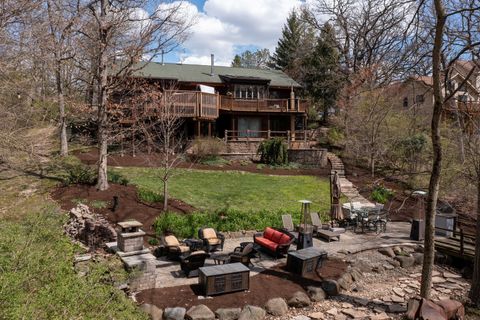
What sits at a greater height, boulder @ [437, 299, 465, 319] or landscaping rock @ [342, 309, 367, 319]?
boulder @ [437, 299, 465, 319]

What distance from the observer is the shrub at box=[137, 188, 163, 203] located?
50.5ft

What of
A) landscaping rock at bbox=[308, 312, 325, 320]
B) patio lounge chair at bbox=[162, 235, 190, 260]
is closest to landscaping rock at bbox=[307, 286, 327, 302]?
landscaping rock at bbox=[308, 312, 325, 320]

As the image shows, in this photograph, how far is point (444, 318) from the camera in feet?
26.0

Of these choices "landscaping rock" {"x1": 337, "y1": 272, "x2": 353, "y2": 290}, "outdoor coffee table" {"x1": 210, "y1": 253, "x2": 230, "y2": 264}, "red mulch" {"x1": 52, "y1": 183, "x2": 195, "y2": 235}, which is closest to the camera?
"landscaping rock" {"x1": 337, "y1": 272, "x2": 353, "y2": 290}

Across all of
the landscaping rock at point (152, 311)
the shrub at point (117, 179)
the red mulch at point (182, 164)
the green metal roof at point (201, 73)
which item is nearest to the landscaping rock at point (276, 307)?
the landscaping rock at point (152, 311)

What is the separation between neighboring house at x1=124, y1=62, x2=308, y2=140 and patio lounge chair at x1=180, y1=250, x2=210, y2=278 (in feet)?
58.7

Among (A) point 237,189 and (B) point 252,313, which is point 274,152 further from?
(B) point 252,313

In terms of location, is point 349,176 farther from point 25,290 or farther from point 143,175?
point 25,290

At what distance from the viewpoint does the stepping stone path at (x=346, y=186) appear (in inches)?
789

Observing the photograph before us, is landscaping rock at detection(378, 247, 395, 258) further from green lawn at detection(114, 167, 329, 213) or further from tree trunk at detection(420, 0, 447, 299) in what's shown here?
green lawn at detection(114, 167, 329, 213)

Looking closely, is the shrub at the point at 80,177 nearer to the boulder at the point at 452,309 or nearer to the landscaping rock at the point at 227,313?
the landscaping rock at the point at 227,313

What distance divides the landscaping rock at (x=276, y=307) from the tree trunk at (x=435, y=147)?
3237 millimetres

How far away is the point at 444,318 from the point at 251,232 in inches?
298

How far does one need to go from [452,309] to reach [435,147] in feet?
12.4
